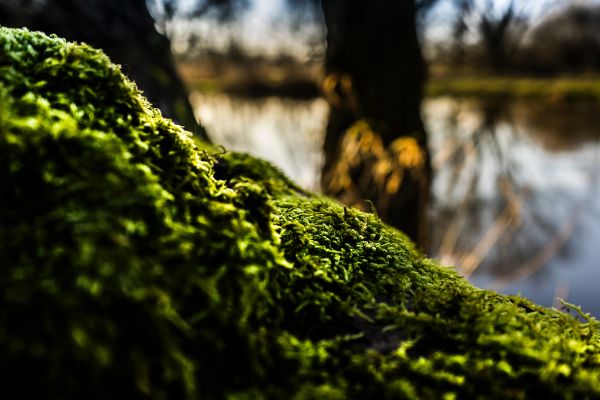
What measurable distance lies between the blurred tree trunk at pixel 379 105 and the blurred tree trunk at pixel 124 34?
2.37 meters

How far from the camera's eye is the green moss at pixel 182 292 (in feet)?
2.08

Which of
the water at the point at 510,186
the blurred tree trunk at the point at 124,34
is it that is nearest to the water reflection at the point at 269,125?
the water at the point at 510,186

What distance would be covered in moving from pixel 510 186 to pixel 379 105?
3175 mm

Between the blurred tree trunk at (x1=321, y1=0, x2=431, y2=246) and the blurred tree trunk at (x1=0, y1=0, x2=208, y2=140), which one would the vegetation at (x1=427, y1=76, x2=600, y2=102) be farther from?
the blurred tree trunk at (x1=0, y1=0, x2=208, y2=140)

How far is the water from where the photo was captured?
682cm

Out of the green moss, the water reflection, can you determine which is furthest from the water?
the green moss

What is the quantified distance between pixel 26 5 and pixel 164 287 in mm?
2588

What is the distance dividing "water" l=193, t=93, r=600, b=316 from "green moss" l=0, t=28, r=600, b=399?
3499 millimetres

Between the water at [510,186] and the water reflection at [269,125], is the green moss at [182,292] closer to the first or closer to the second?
the water at [510,186]

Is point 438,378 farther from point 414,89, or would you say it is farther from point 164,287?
point 414,89

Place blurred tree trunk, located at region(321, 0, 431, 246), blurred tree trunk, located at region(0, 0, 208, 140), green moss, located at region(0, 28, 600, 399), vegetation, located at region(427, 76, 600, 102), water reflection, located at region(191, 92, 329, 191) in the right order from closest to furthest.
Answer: green moss, located at region(0, 28, 600, 399) → blurred tree trunk, located at region(0, 0, 208, 140) → blurred tree trunk, located at region(321, 0, 431, 246) → water reflection, located at region(191, 92, 329, 191) → vegetation, located at region(427, 76, 600, 102)

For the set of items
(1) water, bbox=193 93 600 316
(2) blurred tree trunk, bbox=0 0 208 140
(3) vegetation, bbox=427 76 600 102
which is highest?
(3) vegetation, bbox=427 76 600 102

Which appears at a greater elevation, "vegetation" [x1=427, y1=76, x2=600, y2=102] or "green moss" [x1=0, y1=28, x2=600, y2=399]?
"vegetation" [x1=427, y1=76, x2=600, y2=102]

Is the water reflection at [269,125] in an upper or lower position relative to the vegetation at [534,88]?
lower
